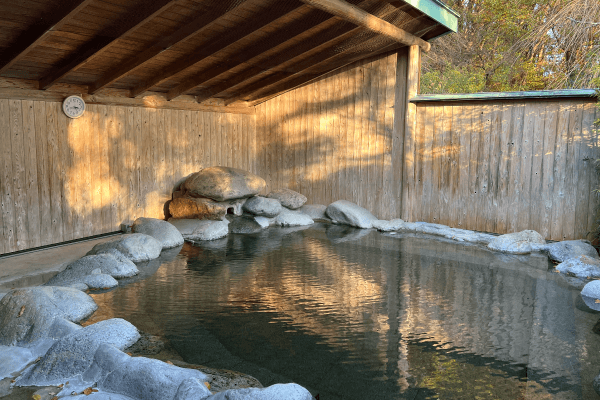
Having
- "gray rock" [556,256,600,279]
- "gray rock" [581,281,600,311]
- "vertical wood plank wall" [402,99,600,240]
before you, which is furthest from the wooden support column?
"gray rock" [581,281,600,311]

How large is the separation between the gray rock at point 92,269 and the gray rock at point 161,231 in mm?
1149

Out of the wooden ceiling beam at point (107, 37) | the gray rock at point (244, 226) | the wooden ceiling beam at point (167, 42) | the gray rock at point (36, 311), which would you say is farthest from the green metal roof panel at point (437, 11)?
the gray rock at point (36, 311)

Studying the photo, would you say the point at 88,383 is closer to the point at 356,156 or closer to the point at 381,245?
the point at 381,245

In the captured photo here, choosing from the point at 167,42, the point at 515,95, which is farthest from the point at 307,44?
the point at 515,95

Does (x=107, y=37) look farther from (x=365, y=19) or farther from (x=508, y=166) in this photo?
(x=508, y=166)

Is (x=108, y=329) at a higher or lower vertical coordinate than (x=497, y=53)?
lower

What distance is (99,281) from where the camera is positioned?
14.5ft

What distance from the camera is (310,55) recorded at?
7.11 meters

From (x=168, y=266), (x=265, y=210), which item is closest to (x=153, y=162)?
(x=265, y=210)

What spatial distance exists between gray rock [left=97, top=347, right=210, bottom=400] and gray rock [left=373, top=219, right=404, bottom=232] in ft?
16.7

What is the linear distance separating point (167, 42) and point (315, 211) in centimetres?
409

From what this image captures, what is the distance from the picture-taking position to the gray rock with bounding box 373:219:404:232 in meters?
7.34

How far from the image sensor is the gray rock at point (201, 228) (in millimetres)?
6700

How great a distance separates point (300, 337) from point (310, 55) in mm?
4942
